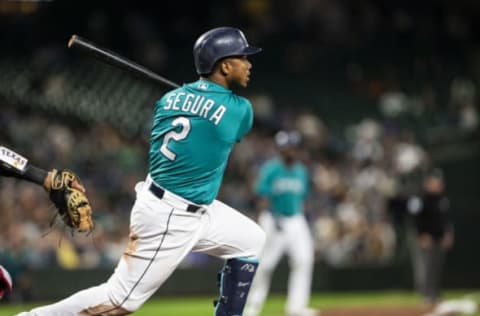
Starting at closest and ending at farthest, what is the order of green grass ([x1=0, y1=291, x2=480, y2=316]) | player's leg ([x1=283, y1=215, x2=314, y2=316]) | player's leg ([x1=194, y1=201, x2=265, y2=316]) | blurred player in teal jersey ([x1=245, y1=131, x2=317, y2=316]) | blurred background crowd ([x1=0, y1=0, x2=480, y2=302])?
player's leg ([x1=194, y1=201, x2=265, y2=316]) < player's leg ([x1=283, y1=215, x2=314, y2=316]) < blurred player in teal jersey ([x1=245, y1=131, x2=317, y2=316]) < green grass ([x1=0, y1=291, x2=480, y2=316]) < blurred background crowd ([x1=0, y1=0, x2=480, y2=302])

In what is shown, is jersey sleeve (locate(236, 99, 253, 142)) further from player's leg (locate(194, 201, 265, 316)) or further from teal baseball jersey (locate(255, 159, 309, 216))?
teal baseball jersey (locate(255, 159, 309, 216))

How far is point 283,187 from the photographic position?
13.4 metres

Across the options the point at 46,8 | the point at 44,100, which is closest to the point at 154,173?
the point at 44,100

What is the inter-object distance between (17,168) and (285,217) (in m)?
6.98

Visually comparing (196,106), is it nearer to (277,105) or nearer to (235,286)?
(235,286)

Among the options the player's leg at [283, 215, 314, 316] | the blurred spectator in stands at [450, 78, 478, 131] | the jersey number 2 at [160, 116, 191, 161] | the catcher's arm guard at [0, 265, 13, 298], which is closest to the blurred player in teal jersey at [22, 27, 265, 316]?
the jersey number 2 at [160, 116, 191, 161]

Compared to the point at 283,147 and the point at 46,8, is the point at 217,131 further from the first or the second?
the point at 46,8

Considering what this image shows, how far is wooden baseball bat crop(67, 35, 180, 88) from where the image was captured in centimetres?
759

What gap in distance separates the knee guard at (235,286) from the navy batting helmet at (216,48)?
52.5 inches

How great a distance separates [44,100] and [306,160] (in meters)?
4.92

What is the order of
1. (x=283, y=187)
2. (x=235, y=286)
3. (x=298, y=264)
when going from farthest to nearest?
1. (x=283, y=187)
2. (x=298, y=264)
3. (x=235, y=286)

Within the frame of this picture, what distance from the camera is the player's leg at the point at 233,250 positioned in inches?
282

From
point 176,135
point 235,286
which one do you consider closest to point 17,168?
point 176,135

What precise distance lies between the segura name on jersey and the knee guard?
103cm
